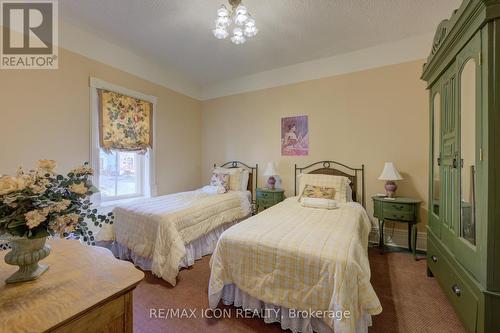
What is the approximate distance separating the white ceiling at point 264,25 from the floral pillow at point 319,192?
6.56 ft

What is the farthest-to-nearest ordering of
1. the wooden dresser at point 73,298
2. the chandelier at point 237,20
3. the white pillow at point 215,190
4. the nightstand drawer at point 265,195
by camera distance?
1. the nightstand drawer at point 265,195
2. the white pillow at point 215,190
3. the chandelier at point 237,20
4. the wooden dresser at point 73,298

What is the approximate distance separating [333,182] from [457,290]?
1649 mm

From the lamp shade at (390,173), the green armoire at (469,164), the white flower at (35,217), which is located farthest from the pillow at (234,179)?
the white flower at (35,217)

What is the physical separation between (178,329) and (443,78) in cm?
303

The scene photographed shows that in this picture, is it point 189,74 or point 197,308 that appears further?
point 189,74

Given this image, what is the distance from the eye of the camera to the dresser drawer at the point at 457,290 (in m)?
1.37

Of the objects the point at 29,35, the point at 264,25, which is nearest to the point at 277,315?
the point at 264,25

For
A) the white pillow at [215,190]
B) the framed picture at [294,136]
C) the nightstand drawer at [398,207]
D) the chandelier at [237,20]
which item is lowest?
the nightstand drawer at [398,207]

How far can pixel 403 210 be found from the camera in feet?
8.74

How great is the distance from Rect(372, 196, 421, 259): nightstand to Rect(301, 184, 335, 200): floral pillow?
571mm

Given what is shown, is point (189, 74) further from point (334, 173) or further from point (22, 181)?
point (22, 181)

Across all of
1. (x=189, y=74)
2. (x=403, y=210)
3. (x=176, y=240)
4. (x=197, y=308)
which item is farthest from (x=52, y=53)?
(x=403, y=210)

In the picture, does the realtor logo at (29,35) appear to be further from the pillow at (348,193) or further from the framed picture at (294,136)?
the pillow at (348,193)

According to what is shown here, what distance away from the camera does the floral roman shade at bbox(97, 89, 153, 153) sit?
121 inches
